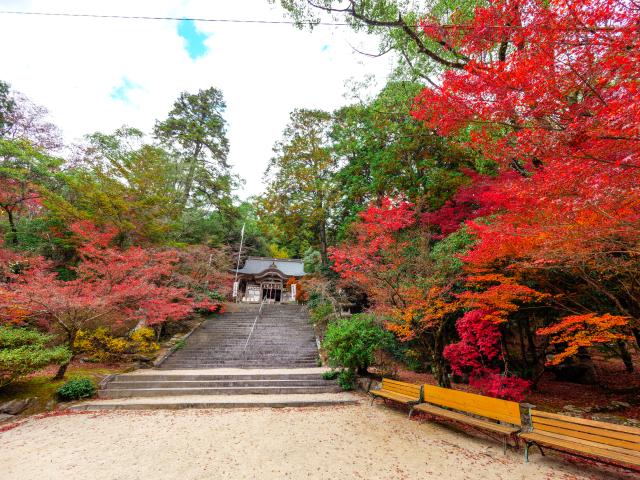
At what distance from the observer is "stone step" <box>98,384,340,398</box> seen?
6.57 meters

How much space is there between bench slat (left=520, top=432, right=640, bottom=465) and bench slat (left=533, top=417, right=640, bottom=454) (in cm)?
13

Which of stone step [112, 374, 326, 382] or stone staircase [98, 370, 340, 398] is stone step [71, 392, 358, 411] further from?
stone step [112, 374, 326, 382]

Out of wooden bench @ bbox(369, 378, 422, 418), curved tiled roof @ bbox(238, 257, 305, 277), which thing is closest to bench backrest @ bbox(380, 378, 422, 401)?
wooden bench @ bbox(369, 378, 422, 418)

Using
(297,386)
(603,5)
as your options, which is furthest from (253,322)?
(603,5)

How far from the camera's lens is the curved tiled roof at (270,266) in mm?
22062

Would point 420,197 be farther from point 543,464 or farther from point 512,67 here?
point 543,464

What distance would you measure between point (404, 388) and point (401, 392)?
142 mm

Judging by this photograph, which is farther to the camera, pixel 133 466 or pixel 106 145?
pixel 106 145

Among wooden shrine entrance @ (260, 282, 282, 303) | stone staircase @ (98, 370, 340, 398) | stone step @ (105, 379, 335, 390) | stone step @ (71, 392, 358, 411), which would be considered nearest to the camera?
stone step @ (71, 392, 358, 411)

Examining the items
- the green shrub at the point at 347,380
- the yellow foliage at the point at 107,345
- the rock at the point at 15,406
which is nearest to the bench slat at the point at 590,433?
the green shrub at the point at 347,380

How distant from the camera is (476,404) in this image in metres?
4.26

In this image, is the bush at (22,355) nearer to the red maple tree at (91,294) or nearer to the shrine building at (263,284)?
the red maple tree at (91,294)

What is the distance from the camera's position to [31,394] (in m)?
5.95

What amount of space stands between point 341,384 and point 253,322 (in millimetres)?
7888
